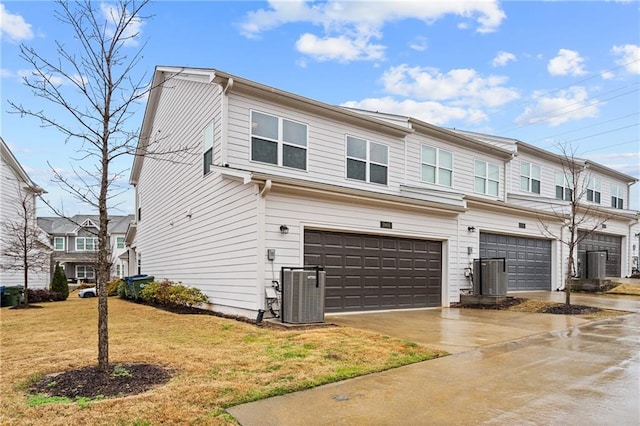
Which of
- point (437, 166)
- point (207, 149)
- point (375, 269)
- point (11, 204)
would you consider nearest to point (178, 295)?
point (207, 149)

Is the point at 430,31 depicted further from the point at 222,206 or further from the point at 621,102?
the point at 621,102

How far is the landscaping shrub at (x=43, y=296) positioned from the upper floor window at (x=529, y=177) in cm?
2197

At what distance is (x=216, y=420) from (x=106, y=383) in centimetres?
182

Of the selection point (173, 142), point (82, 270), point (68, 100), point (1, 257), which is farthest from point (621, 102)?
point (82, 270)

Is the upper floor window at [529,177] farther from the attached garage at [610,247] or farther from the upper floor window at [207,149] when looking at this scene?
the upper floor window at [207,149]

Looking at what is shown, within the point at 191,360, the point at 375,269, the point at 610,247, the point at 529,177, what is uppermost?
the point at 529,177

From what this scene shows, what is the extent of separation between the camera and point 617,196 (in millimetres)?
26969

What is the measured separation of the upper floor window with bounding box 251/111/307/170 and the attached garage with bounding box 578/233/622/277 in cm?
1566

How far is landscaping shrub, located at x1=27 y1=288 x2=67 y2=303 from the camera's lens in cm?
1980

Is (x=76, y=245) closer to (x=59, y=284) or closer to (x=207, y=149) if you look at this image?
(x=59, y=284)

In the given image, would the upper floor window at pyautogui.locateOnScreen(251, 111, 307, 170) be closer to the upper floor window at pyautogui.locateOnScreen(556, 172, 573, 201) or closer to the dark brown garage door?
the dark brown garage door

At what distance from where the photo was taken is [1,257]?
63.5 feet

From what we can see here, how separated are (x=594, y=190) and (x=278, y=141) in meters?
20.6

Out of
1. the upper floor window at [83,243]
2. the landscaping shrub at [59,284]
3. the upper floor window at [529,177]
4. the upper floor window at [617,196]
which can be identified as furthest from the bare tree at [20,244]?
the upper floor window at [617,196]
